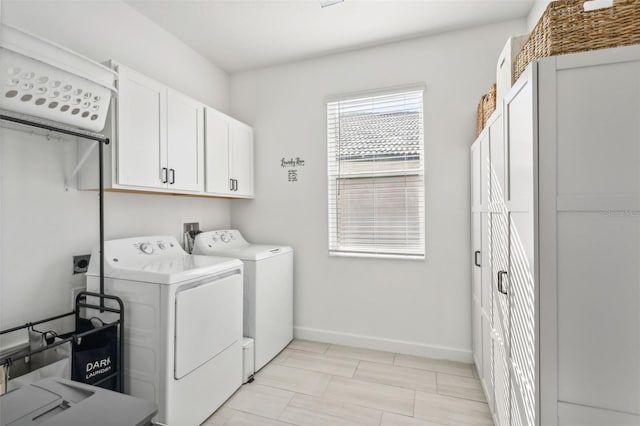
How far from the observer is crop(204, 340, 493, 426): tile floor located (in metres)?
1.86

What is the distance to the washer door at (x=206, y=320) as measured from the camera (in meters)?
1.68

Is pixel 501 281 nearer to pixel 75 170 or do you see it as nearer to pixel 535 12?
pixel 535 12

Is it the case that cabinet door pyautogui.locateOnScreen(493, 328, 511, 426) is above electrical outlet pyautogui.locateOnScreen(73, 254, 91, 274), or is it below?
below

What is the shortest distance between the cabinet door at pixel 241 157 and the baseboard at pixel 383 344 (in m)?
1.53

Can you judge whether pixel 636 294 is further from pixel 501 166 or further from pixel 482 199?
pixel 482 199

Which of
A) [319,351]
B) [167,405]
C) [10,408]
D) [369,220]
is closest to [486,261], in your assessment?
[369,220]

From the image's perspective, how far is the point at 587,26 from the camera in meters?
1.06

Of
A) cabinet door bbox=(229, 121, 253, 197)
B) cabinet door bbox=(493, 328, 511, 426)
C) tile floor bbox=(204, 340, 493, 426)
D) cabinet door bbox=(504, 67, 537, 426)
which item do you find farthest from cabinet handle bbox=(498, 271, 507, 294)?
cabinet door bbox=(229, 121, 253, 197)

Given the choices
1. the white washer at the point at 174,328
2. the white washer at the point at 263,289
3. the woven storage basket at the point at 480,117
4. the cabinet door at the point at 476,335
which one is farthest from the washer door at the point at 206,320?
the woven storage basket at the point at 480,117

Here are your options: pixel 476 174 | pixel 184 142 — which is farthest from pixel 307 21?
pixel 476 174

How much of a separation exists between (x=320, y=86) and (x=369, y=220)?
1.42 metres

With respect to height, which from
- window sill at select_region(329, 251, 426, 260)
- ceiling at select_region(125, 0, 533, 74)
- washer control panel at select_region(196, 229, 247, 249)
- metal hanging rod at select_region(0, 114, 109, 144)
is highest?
ceiling at select_region(125, 0, 533, 74)

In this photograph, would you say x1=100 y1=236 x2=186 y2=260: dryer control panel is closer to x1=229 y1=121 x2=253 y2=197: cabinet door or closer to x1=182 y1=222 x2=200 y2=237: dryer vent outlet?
x1=182 y1=222 x2=200 y2=237: dryer vent outlet

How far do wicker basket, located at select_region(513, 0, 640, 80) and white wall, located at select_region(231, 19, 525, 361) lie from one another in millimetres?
1476
